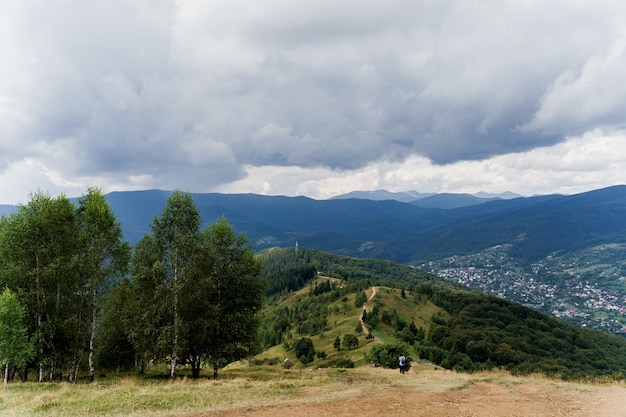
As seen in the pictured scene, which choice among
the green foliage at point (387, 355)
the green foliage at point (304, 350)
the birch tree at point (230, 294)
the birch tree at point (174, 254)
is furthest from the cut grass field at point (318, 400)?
the green foliage at point (304, 350)

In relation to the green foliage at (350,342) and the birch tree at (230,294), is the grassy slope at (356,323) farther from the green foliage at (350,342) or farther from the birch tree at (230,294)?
the birch tree at (230,294)

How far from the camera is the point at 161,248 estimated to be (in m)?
36.2

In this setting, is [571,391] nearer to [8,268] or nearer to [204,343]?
[204,343]

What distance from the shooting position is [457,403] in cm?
2467

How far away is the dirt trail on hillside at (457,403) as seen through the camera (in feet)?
71.5

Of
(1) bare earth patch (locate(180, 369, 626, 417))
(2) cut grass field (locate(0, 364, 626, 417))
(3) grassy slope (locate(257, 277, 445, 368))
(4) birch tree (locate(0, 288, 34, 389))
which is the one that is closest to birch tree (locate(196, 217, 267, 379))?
(2) cut grass field (locate(0, 364, 626, 417))

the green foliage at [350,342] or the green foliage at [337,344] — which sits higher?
A: the green foliage at [350,342]

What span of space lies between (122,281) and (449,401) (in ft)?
110

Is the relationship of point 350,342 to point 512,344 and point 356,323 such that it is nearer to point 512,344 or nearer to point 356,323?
point 356,323

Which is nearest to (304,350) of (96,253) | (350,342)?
(350,342)

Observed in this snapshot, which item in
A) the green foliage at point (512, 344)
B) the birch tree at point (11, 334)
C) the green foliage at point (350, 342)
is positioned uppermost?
the birch tree at point (11, 334)

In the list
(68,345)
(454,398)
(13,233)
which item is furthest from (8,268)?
(454,398)

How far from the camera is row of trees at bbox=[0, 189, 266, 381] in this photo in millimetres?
34844

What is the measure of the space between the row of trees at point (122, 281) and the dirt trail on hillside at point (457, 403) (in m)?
15.4
